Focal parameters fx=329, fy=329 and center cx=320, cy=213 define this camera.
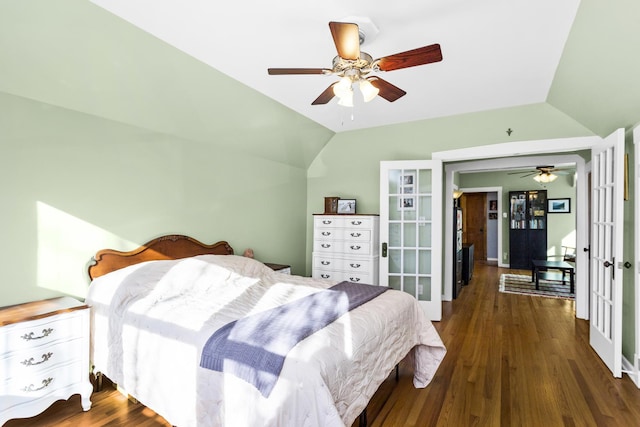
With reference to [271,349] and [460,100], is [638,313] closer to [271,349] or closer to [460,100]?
[460,100]

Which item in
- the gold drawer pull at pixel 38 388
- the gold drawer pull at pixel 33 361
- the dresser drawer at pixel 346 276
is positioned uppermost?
the dresser drawer at pixel 346 276

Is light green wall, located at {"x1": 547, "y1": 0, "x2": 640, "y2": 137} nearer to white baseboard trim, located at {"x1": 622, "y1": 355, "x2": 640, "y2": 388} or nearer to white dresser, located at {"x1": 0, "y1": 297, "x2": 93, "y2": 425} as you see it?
white baseboard trim, located at {"x1": 622, "y1": 355, "x2": 640, "y2": 388}

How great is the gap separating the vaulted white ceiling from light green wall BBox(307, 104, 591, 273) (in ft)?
1.35

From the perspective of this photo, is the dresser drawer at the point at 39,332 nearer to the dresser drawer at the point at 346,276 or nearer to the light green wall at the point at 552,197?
the dresser drawer at the point at 346,276

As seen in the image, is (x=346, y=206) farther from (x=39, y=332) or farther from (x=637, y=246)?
(x=39, y=332)

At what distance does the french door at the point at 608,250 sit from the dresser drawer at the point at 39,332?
4105mm

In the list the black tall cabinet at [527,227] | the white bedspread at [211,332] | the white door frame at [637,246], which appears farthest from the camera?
the black tall cabinet at [527,227]

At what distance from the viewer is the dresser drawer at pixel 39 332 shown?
6.09ft

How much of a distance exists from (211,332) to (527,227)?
28.8 feet

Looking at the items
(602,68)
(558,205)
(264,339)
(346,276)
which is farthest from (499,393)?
(558,205)

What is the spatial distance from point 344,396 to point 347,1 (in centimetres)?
223

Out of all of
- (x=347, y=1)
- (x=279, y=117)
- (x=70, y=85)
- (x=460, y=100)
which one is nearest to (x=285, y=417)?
(x=347, y=1)

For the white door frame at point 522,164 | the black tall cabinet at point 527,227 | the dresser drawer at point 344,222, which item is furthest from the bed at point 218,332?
the black tall cabinet at point 527,227

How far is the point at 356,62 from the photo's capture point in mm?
2064
